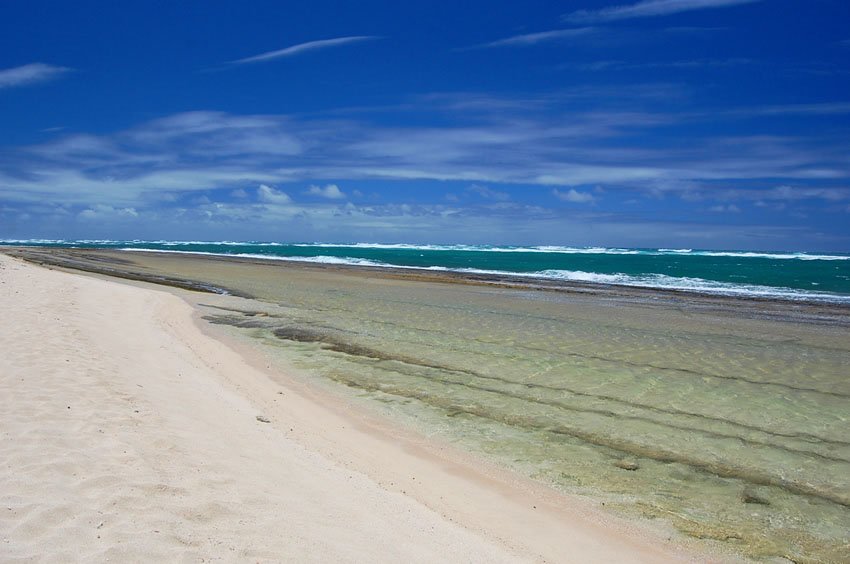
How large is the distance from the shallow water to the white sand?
920mm

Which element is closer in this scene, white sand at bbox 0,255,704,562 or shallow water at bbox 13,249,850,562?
white sand at bbox 0,255,704,562

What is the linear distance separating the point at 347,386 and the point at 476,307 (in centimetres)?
1287

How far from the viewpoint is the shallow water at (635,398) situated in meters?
6.01

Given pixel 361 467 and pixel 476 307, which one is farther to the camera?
pixel 476 307

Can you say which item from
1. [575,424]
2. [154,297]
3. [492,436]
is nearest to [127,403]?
[492,436]

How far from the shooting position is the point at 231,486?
15.9 feet

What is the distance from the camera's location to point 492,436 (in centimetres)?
777

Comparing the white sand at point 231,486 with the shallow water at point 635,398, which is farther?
the shallow water at point 635,398

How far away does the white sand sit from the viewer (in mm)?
3904

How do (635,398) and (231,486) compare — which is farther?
(635,398)

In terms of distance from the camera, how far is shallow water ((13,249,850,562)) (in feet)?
19.7

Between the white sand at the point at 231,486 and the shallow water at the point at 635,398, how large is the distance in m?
0.92

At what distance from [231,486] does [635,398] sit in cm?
741

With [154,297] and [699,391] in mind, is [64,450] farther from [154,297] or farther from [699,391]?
[154,297]
